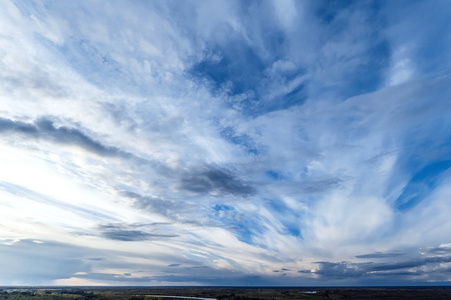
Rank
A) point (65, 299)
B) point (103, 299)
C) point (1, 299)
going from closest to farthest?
point (1, 299), point (65, 299), point (103, 299)

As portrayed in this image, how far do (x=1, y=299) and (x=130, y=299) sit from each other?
7575 centimetres

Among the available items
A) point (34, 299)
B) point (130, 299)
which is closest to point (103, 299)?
point (130, 299)

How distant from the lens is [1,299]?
15138 cm

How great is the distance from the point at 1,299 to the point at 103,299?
5852 cm

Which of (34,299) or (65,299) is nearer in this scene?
(34,299)

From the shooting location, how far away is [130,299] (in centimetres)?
19888

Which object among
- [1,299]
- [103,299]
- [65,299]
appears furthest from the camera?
[103,299]

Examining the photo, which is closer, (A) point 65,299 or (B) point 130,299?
(A) point 65,299

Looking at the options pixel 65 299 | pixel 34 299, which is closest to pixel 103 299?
pixel 65 299

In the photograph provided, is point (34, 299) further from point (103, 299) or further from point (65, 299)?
point (103, 299)

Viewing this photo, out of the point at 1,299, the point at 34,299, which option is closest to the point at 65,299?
the point at 34,299

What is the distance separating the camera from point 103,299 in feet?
626

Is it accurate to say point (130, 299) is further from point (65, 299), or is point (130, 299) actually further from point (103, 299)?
point (65, 299)

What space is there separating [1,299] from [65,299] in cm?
3079
